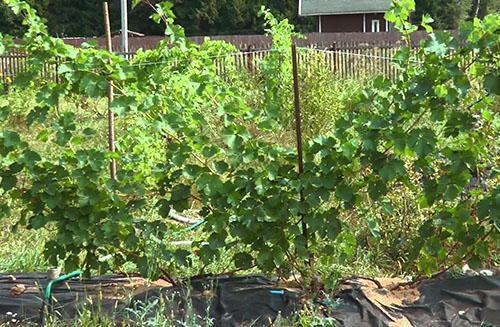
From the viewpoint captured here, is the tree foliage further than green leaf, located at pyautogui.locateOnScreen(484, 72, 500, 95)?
Yes

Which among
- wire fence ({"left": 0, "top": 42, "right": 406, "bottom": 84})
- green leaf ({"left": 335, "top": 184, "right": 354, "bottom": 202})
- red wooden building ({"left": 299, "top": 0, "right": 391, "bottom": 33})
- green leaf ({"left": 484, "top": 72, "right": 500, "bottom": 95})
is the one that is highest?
red wooden building ({"left": 299, "top": 0, "right": 391, "bottom": 33})

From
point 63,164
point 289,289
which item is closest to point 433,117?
point 289,289

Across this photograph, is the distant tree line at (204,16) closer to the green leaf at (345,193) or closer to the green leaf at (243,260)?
the green leaf at (243,260)

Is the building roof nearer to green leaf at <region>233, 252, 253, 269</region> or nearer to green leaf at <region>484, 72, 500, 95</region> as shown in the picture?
green leaf at <region>484, 72, 500, 95</region>

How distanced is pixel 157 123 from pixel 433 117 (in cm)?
130

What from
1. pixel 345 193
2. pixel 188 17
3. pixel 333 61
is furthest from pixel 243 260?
pixel 188 17

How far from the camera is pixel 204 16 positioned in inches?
1998

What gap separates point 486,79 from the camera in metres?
3.42

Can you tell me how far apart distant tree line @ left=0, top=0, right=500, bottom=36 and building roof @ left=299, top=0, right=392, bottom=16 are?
368cm

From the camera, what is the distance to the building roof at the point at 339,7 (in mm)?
45062

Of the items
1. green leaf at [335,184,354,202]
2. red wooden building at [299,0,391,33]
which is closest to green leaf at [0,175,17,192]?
green leaf at [335,184,354,202]

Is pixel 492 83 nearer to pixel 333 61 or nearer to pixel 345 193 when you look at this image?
pixel 345 193

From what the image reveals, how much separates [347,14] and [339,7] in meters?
1.02

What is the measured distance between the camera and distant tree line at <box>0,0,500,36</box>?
5072cm
